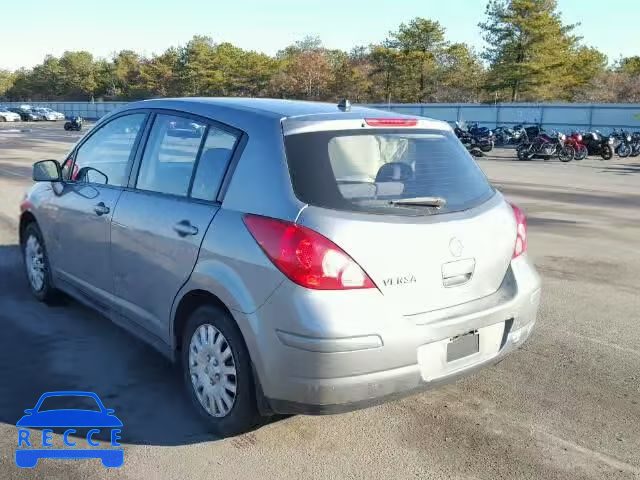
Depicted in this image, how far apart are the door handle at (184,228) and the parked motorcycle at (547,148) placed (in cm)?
2272

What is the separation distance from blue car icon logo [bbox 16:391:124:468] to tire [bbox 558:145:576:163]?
75.1 feet

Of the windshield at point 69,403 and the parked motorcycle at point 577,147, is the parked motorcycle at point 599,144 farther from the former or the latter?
the windshield at point 69,403

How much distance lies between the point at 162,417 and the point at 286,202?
57.7 inches

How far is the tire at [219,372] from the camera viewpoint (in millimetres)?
3131

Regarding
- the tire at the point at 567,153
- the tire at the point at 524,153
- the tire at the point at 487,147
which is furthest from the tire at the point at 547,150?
the tire at the point at 487,147

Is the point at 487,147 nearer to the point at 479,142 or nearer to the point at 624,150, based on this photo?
the point at 479,142

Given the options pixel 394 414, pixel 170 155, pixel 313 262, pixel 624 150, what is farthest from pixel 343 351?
pixel 624 150

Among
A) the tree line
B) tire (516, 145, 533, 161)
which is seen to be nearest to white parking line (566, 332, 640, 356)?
tire (516, 145, 533, 161)

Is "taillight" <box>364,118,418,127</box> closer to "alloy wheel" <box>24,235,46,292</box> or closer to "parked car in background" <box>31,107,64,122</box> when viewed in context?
"alloy wheel" <box>24,235,46,292</box>

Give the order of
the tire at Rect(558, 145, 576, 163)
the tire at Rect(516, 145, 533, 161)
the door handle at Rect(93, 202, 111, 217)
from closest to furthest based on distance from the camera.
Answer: the door handle at Rect(93, 202, 111, 217) < the tire at Rect(558, 145, 576, 163) < the tire at Rect(516, 145, 533, 161)

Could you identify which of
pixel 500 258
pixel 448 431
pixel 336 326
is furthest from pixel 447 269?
pixel 448 431

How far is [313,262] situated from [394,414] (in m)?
1.24

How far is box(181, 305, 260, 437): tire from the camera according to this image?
10.3ft

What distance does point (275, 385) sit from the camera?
2.96 meters
